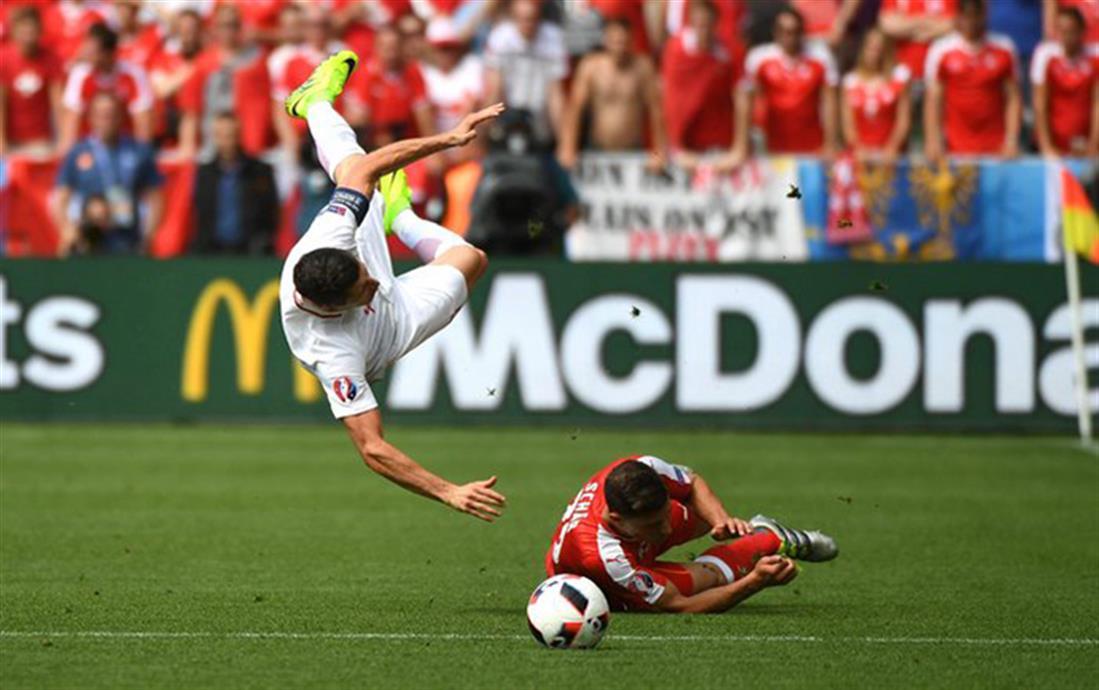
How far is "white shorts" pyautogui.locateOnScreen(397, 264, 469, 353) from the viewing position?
1146 centimetres

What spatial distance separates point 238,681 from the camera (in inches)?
342

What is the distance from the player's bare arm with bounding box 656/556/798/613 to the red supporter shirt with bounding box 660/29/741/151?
11.6 metres

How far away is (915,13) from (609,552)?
43.7 ft

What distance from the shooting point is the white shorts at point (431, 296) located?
451 inches

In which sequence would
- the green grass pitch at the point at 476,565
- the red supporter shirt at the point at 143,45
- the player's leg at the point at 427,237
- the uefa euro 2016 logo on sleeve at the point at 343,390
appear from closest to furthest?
the green grass pitch at the point at 476,565, the uefa euro 2016 logo on sleeve at the point at 343,390, the player's leg at the point at 427,237, the red supporter shirt at the point at 143,45

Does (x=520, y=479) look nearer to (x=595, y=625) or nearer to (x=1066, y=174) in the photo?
(x=1066, y=174)

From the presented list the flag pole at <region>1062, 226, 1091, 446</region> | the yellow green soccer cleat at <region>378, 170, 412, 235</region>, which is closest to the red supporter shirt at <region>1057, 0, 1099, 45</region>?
the flag pole at <region>1062, 226, 1091, 446</region>

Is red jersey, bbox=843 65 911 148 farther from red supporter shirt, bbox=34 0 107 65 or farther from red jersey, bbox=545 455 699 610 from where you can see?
red jersey, bbox=545 455 699 610

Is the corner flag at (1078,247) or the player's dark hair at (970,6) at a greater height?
the player's dark hair at (970,6)

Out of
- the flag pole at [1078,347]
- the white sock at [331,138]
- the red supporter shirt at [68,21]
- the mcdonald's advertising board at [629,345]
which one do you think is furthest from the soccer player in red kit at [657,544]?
the red supporter shirt at [68,21]

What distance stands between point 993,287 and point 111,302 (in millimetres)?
8204

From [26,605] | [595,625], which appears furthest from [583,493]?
[26,605]

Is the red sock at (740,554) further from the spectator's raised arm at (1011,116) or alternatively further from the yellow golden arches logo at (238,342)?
the spectator's raised arm at (1011,116)

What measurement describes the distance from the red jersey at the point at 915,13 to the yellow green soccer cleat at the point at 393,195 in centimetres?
1107
